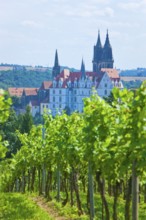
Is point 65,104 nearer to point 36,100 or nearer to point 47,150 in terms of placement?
point 36,100

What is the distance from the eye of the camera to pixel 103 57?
17812 cm

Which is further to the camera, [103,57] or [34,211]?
[103,57]

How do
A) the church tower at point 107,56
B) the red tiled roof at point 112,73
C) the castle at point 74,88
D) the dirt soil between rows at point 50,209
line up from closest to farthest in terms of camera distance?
the dirt soil between rows at point 50,209 → the castle at point 74,88 → the red tiled roof at point 112,73 → the church tower at point 107,56

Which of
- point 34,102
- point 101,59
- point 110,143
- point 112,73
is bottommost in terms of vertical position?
point 110,143

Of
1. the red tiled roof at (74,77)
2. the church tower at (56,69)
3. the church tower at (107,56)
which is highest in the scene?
the church tower at (107,56)

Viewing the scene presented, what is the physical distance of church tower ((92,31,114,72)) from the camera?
177 metres

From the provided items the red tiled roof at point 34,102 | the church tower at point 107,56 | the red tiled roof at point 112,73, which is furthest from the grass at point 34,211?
the church tower at point 107,56

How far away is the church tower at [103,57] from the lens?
177m

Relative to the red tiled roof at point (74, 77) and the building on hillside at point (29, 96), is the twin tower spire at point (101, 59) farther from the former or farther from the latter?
the red tiled roof at point (74, 77)

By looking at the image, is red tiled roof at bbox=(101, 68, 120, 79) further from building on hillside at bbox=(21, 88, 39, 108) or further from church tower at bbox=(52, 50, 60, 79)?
building on hillside at bbox=(21, 88, 39, 108)

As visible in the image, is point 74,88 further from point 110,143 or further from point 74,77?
point 110,143

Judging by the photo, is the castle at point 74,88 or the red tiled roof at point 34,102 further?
the red tiled roof at point 34,102

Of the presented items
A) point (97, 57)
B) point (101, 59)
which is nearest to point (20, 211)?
point (101, 59)

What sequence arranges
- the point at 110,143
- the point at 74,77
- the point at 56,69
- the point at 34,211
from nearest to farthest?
the point at 110,143
the point at 34,211
the point at 74,77
the point at 56,69
